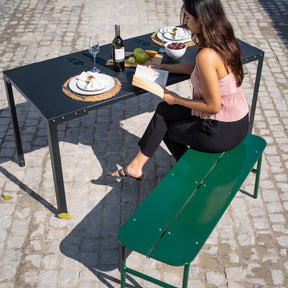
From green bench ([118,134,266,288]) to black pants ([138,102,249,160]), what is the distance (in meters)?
0.09

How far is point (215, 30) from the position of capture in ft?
11.0

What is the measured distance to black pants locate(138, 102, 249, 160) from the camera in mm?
3623

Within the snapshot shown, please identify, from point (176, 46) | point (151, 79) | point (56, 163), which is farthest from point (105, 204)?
point (176, 46)

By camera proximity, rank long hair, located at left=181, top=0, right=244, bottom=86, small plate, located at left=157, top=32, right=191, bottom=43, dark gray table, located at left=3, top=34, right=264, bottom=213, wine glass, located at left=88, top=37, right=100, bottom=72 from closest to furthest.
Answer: long hair, located at left=181, top=0, right=244, bottom=86 < dark gray table, located at left=3, top=34, right=264, bottom=213 < wine glass, located at left=88, top=37, right=100, bottom=72 < small plate, located at left=157, top=32, right=191, bottom=43

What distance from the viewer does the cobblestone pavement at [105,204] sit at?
351cm

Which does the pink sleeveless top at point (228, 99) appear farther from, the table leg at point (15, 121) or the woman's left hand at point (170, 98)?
the table leg at point (15, 121)

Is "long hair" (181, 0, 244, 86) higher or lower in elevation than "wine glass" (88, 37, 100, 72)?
higher

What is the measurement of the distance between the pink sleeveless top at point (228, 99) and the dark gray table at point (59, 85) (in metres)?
0.35

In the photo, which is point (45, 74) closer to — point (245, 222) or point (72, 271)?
point (72, 271)

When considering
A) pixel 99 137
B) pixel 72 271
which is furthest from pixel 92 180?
pixel 72 271

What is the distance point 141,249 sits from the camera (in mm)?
2820

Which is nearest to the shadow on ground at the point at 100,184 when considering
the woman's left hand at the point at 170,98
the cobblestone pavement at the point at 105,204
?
the cobblestone pavement at the point at 105,204

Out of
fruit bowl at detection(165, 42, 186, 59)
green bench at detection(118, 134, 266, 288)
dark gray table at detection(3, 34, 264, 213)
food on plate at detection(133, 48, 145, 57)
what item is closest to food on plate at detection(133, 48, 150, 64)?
food on plate at detection(133, 48, 145, 57)

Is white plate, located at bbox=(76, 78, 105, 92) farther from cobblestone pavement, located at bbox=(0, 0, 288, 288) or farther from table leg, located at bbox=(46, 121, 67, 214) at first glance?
cobblestone pavement, located at bbox=(0, 0, 288, 288)
